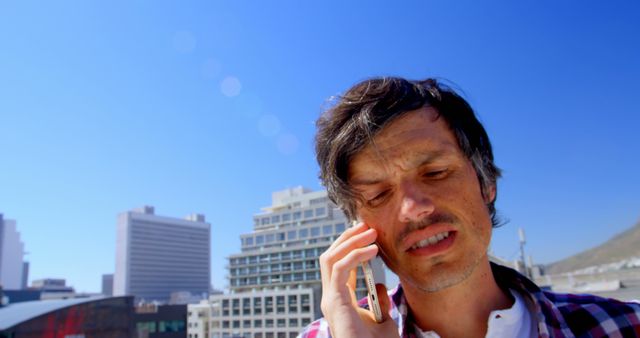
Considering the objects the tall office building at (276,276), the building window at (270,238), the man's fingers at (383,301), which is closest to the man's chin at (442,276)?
the man's fingers at (383,301)

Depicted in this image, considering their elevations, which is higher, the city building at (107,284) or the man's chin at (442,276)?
the city building at (107,284)

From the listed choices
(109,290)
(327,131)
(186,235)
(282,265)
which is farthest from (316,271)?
(109,290)

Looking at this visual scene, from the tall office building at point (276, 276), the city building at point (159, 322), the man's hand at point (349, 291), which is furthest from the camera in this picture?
the tall office building at point (276, 276)

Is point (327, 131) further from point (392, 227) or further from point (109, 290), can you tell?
point (109, 290)

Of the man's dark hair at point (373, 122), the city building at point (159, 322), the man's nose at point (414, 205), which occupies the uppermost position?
the man's dark hair at point (373, 122)

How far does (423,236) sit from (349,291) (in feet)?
1.07

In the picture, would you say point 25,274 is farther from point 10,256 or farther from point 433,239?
point 433,239

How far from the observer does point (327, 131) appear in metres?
1.77

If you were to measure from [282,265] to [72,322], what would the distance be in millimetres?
48147

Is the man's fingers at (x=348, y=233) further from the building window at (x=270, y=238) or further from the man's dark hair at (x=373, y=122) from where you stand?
the building window at (x=270, y=238)

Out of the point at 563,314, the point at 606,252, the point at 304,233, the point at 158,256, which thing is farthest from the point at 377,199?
the point at 158,256

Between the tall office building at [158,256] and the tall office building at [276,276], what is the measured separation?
79.0 metres

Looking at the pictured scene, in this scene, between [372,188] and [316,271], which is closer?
[372,188]

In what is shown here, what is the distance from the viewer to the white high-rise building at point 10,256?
572 feet
